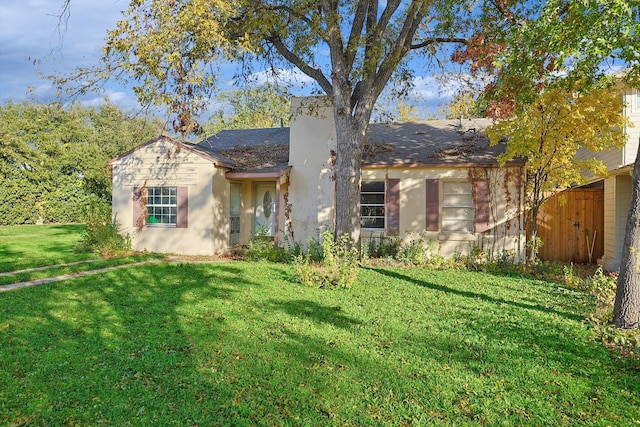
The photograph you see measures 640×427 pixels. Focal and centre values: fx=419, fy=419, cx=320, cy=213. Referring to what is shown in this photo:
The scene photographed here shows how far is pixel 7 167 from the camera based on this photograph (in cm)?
2206

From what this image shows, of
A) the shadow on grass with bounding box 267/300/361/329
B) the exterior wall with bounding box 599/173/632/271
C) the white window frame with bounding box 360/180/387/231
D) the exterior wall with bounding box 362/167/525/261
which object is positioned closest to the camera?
the shadow on grass with bounding box 267/300/361/329

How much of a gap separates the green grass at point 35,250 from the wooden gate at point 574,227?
13206 millimetres

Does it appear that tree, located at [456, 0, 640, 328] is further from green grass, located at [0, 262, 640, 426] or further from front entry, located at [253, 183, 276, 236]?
front entry, located at [253, 183, 276, 236]

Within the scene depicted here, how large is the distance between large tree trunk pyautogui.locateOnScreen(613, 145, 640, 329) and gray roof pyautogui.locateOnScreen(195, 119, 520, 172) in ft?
20.9

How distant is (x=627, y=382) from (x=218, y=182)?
11124 millimetres

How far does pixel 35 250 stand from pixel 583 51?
14.5 metres

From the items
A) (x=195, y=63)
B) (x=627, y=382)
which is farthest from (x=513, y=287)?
(x=195, y=63)

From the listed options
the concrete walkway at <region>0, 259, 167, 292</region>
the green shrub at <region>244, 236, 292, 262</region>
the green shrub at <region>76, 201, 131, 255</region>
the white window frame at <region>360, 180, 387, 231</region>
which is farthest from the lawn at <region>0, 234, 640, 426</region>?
the white window frame at <region>360, 180, 387, 231</region>

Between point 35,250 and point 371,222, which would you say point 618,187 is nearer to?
point 371,222

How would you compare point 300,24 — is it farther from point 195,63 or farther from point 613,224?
point 613,224

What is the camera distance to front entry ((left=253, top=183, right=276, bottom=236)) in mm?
14562

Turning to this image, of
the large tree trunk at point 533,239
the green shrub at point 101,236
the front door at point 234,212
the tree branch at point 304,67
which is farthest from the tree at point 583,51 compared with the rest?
the green shrub at point 101,236

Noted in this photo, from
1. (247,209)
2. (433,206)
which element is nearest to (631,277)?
(433,206)

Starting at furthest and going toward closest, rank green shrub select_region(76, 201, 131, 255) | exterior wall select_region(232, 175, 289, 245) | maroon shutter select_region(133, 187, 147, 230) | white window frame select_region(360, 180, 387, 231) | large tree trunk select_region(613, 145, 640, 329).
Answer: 1. exterior wall select_region(232, 175, 289, 245)
2. maroon shutter select_region(133, 187, 147, 230)
3. white window frame select_region(360, 180, 387, 231)
4. green shrub select_region(76, 201, 131, 255)
5. large tree trunk select_region(613, 145, 640, 329)
